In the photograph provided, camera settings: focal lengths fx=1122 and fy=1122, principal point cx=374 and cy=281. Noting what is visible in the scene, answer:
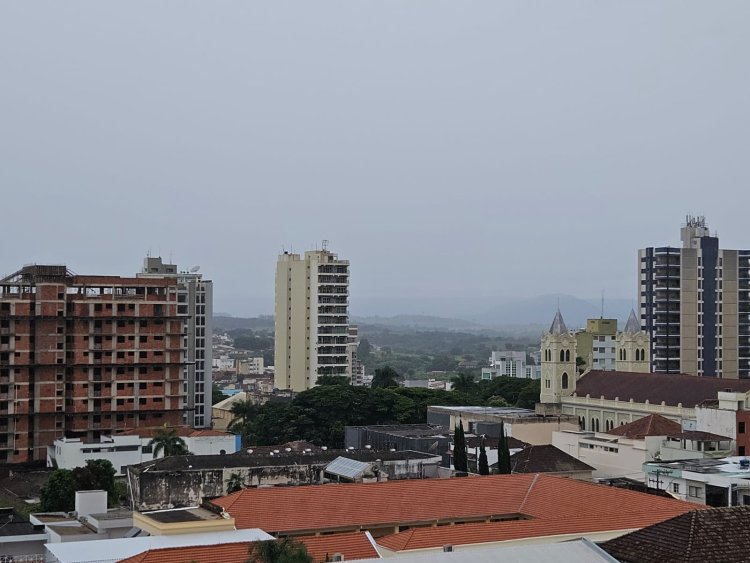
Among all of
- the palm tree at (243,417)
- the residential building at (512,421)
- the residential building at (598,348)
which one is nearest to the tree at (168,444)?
the residential building at (512,421)

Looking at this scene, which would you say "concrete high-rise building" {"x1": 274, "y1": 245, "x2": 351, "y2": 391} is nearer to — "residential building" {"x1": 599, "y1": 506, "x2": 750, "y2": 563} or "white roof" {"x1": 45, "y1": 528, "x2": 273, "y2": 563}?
"white roof" {"x1": 45, "y1": 528, "x2": 273, "y2": 563}

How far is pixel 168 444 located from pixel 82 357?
14.4m

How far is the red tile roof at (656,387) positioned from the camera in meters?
78.6

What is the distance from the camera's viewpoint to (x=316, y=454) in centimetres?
5666

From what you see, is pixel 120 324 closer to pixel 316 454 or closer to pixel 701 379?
pixel 316 454

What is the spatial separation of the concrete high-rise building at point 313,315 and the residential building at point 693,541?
325 ft

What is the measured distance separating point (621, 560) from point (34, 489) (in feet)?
146

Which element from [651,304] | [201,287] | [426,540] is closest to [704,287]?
[651,304]

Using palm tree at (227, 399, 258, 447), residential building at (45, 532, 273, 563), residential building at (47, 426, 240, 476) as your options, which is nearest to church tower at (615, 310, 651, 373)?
palm tree at (227, 399, 258, 447)

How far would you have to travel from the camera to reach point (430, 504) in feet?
137

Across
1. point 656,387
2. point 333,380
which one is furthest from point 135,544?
point 333,380

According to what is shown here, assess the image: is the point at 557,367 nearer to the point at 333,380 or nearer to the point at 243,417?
Answer: the point at 243,417

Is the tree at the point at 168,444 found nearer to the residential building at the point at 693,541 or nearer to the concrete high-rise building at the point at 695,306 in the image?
the residential building at the point at 693,541

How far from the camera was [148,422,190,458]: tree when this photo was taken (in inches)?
2712
